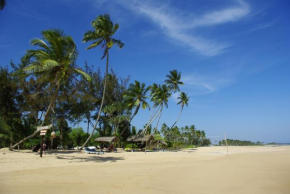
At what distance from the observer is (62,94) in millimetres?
20797

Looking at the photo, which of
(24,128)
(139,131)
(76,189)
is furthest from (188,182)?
(139,131)

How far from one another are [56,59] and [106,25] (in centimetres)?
959

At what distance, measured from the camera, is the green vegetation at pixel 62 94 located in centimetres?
1444

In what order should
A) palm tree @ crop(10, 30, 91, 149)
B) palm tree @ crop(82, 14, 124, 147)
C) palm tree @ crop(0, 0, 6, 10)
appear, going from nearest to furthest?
palm tree @ crop(0, 0, 6, 10) → palm tree @ crop(10, 30, 91, 149) → palm tree @ crop(82, 14, 124, 147)

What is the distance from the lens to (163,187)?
6.57 metres

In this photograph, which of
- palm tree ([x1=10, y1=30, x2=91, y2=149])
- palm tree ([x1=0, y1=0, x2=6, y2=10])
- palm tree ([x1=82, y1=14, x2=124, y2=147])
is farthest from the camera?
palm tree ([x1=82, y1=14, x2=124, y2=147])

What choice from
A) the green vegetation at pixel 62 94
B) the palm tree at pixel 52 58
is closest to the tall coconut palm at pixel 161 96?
the green vegetation at pixel 62 94

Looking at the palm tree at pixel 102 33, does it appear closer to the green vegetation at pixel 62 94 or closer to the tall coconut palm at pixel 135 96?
the green vegetation at pixel 62 94

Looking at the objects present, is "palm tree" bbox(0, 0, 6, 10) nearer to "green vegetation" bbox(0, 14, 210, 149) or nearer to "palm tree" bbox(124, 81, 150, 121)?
"green vegetation" bbox(0, 14, 210, 149)

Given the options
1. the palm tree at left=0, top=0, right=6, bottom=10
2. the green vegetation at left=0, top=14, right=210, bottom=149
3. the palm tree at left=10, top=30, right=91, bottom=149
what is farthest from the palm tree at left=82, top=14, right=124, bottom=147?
the palm tree at left=0, top=0, right=6, bottom=10

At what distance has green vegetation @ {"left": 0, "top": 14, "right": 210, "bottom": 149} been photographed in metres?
14.4

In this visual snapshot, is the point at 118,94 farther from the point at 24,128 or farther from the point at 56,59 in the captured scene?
the point at 56,59

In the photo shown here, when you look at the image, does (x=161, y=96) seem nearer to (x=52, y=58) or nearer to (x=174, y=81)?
(x=174, y=81)

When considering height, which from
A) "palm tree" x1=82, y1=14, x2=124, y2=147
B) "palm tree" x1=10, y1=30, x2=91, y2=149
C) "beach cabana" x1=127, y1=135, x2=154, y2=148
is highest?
"palm tree" x1=82, y1=14, x2=124, y2=147
